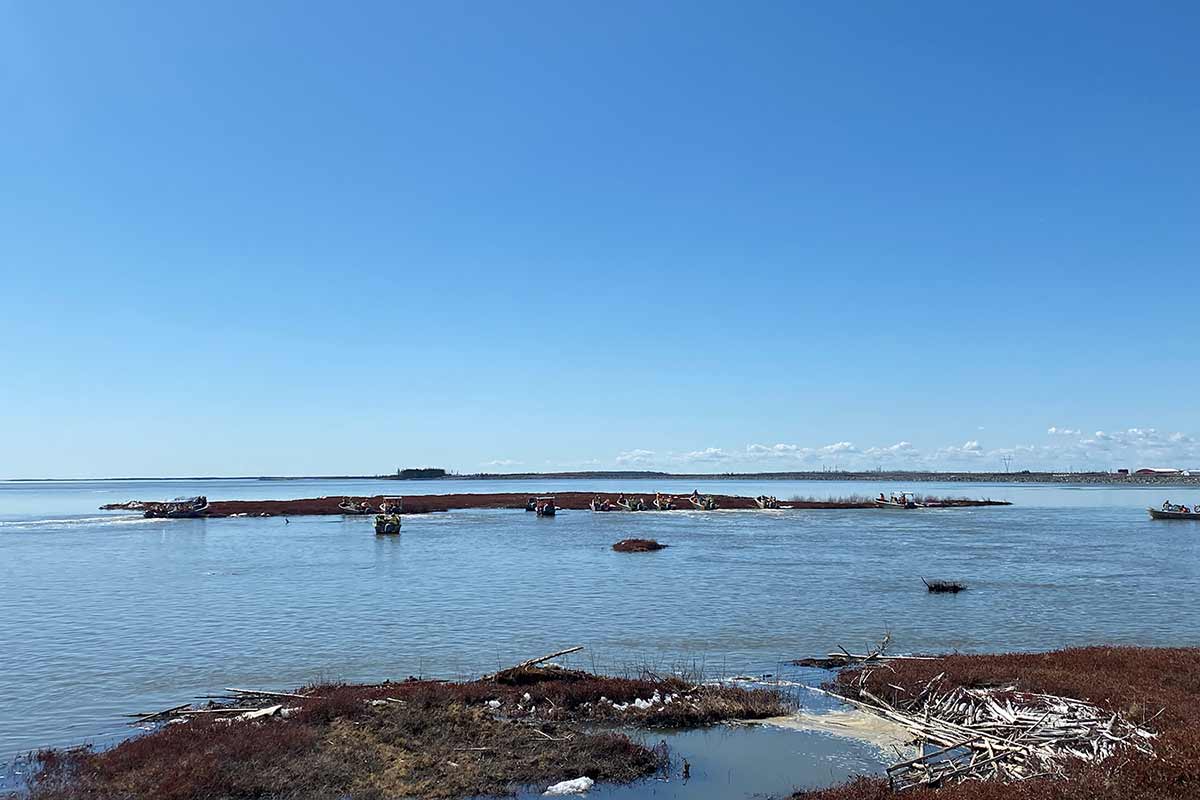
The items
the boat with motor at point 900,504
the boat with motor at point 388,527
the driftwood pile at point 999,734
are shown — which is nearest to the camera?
the driftwood pile at point 999,734

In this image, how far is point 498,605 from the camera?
35.6 meters

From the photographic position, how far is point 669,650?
2642cm

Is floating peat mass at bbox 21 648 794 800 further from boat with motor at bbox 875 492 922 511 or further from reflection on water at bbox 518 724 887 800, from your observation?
boat with motor at bbox 875 492 922 511

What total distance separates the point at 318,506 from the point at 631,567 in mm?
78942

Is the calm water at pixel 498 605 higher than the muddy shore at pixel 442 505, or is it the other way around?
the muddy shore at pixel 442 505

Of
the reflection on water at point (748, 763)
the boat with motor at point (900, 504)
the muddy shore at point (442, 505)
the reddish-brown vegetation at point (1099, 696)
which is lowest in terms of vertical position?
the reflection on water at point (748, 763)

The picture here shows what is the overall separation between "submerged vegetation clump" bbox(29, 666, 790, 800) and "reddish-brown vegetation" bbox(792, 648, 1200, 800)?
391 centimetres

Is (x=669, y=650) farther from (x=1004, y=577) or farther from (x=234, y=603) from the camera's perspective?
(x=1004, y=577)

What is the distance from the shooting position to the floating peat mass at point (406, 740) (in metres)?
13.9

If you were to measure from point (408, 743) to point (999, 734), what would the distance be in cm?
1081

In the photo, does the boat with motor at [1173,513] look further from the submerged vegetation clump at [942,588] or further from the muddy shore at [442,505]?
the submerged vegetation clump at [942,588]

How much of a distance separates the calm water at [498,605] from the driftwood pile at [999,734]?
15.6ft

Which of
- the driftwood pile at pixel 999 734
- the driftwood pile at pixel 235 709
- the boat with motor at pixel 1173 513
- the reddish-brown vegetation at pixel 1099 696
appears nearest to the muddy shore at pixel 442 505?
the boat with motor at pixel 1173 513

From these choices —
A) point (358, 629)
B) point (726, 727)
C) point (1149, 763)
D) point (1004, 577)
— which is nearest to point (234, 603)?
point (358, 629)
